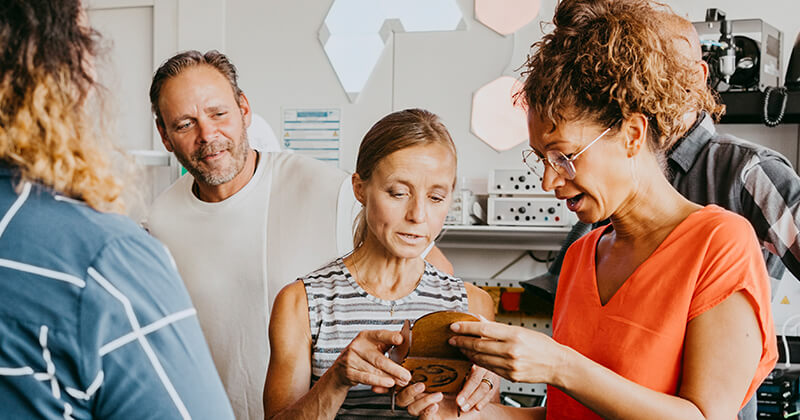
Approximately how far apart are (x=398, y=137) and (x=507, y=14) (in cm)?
261

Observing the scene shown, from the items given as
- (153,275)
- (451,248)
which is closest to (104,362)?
(153,275)

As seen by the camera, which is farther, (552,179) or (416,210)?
(416,210)

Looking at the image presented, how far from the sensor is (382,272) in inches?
54.5

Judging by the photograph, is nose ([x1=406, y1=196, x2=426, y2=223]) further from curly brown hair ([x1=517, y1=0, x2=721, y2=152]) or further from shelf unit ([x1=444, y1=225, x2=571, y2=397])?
shelf unit ([x1=444, y1=225, x2=571, y2=397])

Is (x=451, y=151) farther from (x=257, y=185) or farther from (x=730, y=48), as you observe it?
(x=730, y=48)

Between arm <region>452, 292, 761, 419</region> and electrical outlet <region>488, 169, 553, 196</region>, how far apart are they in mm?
2386

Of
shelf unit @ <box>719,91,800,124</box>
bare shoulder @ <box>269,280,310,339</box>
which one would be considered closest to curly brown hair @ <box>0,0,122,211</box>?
bare shoulder @ <box>269,280,310,339</box>

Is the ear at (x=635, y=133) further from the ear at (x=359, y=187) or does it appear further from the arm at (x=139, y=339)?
the arm at (x=139, y=339)

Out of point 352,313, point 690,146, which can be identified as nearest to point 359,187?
point 352,313

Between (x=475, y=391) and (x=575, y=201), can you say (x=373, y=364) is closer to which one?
(x=475, y=391)

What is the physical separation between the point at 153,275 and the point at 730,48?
9.45 ft

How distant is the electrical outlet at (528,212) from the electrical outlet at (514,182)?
4cm

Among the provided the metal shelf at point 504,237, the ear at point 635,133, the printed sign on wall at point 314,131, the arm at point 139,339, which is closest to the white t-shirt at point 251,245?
the ear at point 635,133

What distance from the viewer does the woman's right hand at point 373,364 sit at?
3.51 ft
